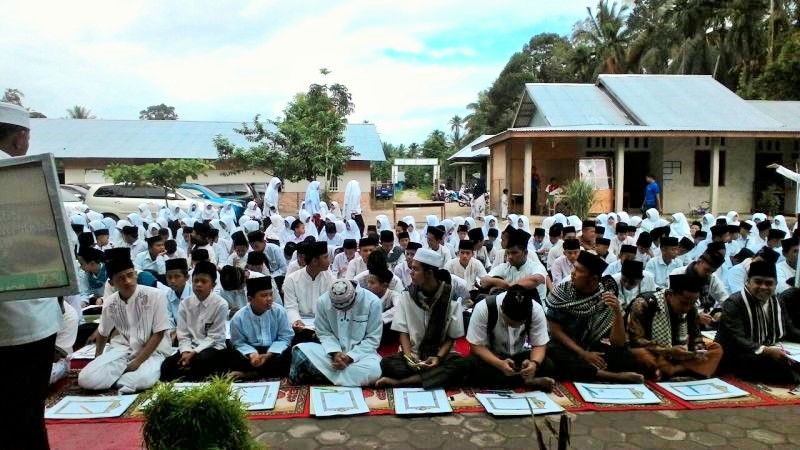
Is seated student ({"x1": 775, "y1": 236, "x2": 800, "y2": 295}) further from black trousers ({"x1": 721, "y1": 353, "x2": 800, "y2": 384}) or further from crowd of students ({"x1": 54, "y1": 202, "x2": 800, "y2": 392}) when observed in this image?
black trousers ({"x1": 721, "y1": 353, "x2": 800, "y2": 384})

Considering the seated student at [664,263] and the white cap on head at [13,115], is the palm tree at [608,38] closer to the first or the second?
the seated student at [664,263]

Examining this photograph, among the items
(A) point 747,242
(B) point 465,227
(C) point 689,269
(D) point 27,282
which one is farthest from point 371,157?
(D) point 27,282

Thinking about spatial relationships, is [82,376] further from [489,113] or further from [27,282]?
[489,113]

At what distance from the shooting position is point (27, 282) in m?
1.72

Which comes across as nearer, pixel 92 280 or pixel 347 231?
pixel 92 280

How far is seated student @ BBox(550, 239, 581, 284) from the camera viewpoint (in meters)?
6.39

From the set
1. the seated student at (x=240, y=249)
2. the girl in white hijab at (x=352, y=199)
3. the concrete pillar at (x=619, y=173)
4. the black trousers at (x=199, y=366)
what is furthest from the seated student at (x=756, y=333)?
the concrete pillar at (x=619, y=173)

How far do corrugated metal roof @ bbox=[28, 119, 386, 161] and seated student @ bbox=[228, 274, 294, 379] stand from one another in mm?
17737

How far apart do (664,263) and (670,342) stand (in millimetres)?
2218

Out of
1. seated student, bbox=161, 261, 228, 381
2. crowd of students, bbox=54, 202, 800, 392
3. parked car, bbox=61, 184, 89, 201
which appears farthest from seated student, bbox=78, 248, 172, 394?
parked car, bbox=61, 184, 89, 201

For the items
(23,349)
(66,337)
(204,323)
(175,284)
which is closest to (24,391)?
(23,349)

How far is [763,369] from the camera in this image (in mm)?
4383

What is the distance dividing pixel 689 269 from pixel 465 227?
347 cm

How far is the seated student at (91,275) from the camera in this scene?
632cm
